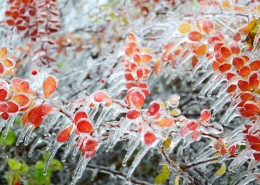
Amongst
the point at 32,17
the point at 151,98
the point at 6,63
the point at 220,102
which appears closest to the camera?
the point at 6,63

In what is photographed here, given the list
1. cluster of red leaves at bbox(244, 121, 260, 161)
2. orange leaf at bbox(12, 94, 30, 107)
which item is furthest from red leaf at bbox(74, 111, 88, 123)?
cluster of red leaves at bbox(244, 121, 260, 161)

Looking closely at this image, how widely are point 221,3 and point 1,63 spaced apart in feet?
2.30

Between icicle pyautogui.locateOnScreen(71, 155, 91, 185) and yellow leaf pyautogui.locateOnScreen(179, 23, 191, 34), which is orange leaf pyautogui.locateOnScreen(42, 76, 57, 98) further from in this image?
yellow leaf pyautogui.locateOnScreen(179, 23, 191, 34)

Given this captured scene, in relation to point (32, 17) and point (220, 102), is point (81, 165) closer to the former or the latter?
point (220, 102)

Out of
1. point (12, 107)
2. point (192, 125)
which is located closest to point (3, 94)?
point (12, 107)

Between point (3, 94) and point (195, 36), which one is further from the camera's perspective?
point (195, 36)

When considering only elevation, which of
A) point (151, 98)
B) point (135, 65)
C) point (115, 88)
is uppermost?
point (135, 65)

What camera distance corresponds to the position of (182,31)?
44.5 inches

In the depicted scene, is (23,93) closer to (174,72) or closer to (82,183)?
(174,72)

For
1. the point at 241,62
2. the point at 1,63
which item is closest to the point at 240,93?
the point at 241,62

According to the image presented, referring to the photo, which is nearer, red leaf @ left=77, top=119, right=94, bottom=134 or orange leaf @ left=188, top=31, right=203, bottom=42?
red leaf @ left=77, top=119, right=94, bottom=134

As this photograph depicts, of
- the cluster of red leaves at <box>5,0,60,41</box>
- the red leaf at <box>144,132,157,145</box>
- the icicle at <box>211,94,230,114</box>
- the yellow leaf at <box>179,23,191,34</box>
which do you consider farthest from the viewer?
the cluster of red leaves at <box>5,0,60,41</box>

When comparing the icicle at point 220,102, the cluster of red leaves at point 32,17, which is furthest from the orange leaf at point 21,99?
the cluster of red leaves at point 32,17

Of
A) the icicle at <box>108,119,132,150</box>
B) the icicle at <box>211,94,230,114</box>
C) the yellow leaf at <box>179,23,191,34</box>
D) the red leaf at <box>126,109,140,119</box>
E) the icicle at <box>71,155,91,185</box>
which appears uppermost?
the red leaf at <box>126,109,140,119</box>
